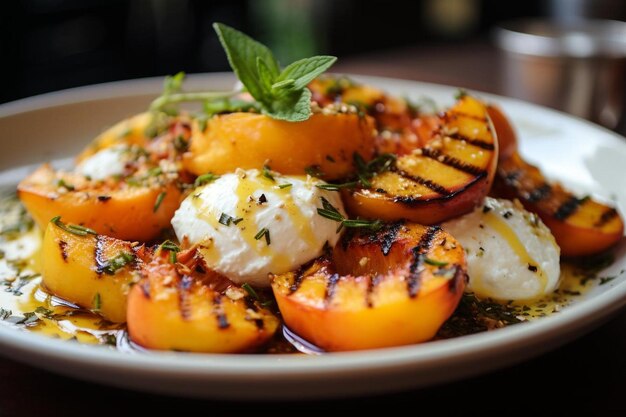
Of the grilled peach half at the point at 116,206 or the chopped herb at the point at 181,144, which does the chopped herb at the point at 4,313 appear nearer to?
the grilled peach half at the point at 116,206

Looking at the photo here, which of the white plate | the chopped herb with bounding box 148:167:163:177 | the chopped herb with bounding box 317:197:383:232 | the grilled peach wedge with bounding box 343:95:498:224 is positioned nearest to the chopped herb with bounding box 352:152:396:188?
the grilled peach wedge with bounding box 343:95:498:224

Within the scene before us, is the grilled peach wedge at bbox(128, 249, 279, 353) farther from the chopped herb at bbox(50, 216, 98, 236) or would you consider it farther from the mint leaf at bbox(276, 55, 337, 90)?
the mint leaf at bbox(276, 55, 337, 90)

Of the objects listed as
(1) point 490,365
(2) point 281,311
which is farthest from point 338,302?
(1) point 490,365

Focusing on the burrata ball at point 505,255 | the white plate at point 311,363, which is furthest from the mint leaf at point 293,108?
the white plate at point 311,363

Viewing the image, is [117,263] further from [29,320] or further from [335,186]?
[335,186]

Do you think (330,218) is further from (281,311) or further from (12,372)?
(12,372)

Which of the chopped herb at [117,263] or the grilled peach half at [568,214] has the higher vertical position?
the chopped herb at [117,263]
